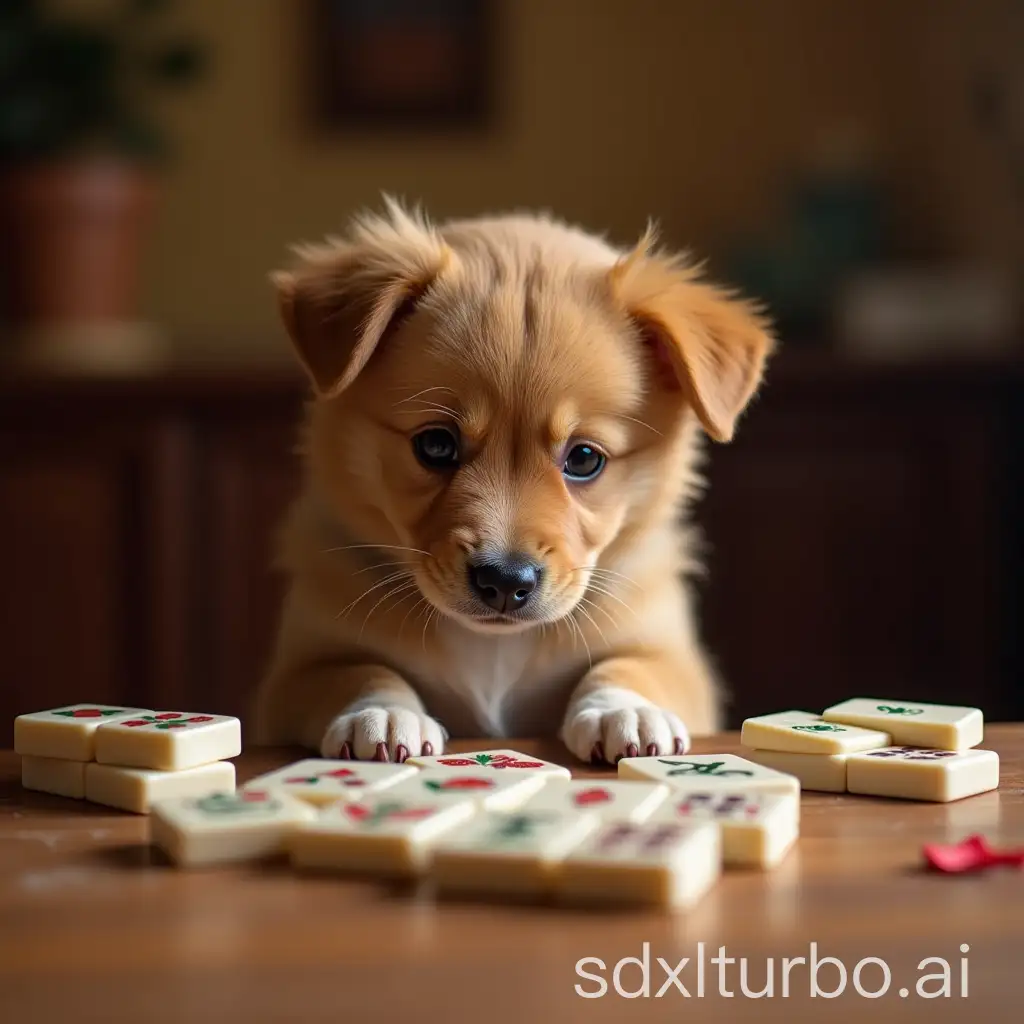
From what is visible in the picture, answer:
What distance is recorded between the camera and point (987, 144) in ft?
12.1

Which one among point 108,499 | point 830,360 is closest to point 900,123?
point 830,360

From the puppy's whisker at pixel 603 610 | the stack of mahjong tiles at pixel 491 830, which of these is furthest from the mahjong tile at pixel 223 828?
the puppy's whisker at pixel 603 610

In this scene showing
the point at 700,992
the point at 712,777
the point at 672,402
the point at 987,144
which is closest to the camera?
the point at 700,992

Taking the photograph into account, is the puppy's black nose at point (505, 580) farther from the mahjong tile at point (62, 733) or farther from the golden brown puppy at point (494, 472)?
the mahjong tile at point (62, 733)

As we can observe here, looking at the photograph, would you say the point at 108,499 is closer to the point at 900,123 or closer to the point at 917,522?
the point at 917,522

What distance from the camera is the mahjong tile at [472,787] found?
3.46ft

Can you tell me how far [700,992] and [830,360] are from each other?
2621 millimetres

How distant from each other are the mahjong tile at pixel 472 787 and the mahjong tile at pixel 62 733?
0.27 metres

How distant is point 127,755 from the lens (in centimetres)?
116

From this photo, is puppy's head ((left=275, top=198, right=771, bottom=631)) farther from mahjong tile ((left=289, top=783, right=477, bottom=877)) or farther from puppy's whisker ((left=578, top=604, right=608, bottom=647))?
mahjong tile ((left=289, top=783, right=477, bottom=877))

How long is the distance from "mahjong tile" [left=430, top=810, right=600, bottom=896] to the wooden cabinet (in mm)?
2372

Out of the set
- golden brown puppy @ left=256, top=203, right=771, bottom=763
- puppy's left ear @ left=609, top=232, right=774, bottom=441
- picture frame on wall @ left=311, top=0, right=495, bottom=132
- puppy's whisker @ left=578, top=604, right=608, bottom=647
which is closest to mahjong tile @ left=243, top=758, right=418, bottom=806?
golden brown puppy @ left=256, top=203, right=771, bottom=763

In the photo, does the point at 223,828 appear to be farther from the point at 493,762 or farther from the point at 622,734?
the point at 622,734

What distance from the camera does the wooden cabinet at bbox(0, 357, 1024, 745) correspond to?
328 centimetres
